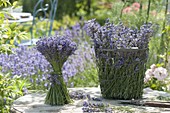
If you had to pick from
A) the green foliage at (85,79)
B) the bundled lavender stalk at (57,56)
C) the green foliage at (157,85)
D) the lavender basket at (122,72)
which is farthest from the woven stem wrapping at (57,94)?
the green foliage at (85,79)

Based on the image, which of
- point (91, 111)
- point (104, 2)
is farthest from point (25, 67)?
point (104, 2)

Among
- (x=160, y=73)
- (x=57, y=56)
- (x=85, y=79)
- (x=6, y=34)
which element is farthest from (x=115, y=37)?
(x=85, y=79)

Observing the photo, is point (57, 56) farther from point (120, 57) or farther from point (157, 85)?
point (157, 85)

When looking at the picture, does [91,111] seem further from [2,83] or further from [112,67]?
[2,83]

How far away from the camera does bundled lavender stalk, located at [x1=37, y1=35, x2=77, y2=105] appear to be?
3.11 meters

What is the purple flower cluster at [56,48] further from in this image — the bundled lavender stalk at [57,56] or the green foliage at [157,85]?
the green foliage at [157,85]

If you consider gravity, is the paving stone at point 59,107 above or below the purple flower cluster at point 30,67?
below

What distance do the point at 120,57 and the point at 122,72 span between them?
12 centimetres

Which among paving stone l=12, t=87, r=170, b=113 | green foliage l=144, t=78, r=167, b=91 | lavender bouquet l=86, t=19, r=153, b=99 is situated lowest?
green foliage l=144, t=78, r=167, b=91

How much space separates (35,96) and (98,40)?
0.67 meters

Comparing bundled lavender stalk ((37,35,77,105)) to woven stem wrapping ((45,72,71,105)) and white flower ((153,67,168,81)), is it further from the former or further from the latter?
white flower ((153,67,168,81))

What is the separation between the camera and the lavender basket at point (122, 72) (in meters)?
3.27

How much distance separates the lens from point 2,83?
3195 mm

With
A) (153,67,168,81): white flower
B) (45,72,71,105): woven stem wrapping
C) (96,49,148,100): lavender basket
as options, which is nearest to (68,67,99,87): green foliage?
(153,67,168,81): white flower
